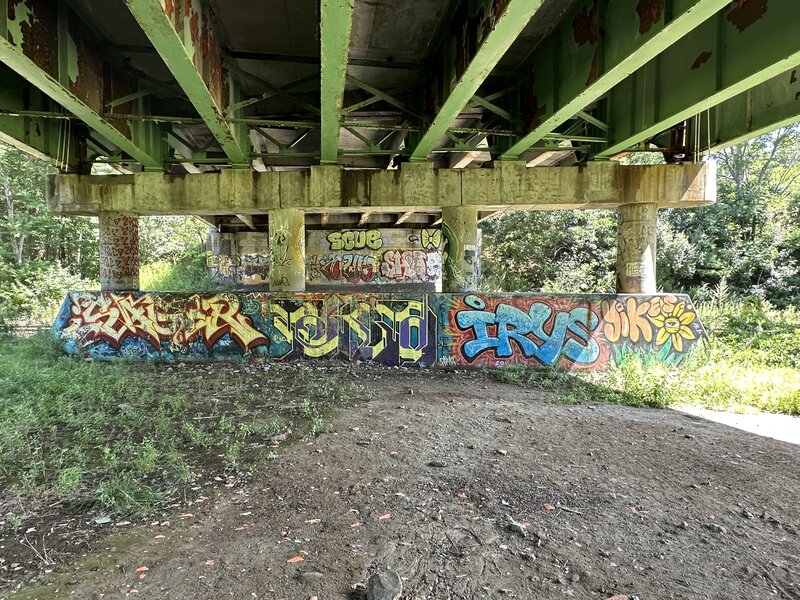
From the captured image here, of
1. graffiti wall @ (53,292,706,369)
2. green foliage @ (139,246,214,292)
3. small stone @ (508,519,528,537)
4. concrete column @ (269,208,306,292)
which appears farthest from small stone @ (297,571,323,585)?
green foliage @ (139,246,214,292)

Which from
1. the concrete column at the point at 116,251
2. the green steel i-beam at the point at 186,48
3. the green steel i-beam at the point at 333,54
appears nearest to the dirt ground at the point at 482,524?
the green steel i-beam at the point at 333,54

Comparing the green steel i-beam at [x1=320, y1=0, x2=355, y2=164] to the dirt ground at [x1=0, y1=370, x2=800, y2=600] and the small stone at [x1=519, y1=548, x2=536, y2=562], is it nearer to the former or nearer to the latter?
the dirt ground at [x1=0, y1=370, x2=800, y2=600]

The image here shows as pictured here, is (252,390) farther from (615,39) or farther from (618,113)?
(618,113)

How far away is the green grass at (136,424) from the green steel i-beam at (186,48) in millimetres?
4180

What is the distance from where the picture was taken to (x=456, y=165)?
42.6ft

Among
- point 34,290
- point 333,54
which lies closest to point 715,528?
point 333,54

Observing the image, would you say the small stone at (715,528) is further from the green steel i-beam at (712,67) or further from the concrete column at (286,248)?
the concrete column at (286,248)

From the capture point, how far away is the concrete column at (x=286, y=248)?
10398 mm

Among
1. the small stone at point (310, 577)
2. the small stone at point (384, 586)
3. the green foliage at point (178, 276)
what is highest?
the green foliage at point (178, 276)

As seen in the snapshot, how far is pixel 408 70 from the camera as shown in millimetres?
8055

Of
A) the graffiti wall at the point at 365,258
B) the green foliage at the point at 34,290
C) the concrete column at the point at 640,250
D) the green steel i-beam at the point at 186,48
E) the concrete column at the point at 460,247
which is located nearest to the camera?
the green steel i-beam at the point at 186,48

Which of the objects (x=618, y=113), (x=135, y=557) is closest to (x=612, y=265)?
(x=618, y=113)

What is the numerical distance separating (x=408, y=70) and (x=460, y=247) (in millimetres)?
3957

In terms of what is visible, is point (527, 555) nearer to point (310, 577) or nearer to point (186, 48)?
point (310, 577)
